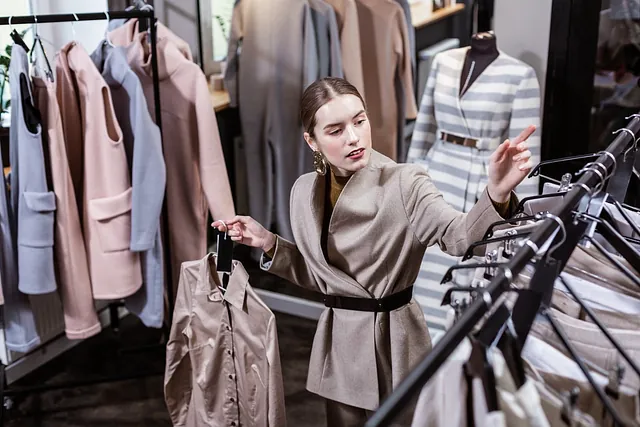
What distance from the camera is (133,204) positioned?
A: 2.47 meters

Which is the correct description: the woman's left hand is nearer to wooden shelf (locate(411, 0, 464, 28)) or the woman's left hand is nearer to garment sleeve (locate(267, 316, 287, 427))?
garment sleeve (locate(267, 316, 287, 427))

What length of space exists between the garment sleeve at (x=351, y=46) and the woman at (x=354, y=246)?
110 centimetres

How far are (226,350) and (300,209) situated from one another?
356 mm

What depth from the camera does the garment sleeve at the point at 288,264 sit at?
70.8 inches

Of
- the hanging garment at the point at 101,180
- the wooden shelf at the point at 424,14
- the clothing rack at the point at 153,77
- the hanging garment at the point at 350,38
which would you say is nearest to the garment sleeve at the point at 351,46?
the hanging garment at the point at 350,38

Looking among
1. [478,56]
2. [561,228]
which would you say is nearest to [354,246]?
[561,228]

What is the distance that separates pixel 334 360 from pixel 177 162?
114 cm

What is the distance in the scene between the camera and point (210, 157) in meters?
2.63

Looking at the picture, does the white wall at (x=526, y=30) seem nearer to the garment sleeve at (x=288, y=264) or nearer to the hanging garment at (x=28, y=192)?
the garment sleeve at (x=288, y=264)

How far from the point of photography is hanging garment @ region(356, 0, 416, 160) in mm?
2760

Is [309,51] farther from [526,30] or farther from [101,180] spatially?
[101,180]

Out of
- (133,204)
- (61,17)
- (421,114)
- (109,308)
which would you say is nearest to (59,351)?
(109,308)

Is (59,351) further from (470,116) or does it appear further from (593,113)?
(593,113)

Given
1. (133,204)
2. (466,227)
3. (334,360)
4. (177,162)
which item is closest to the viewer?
(466,227)
